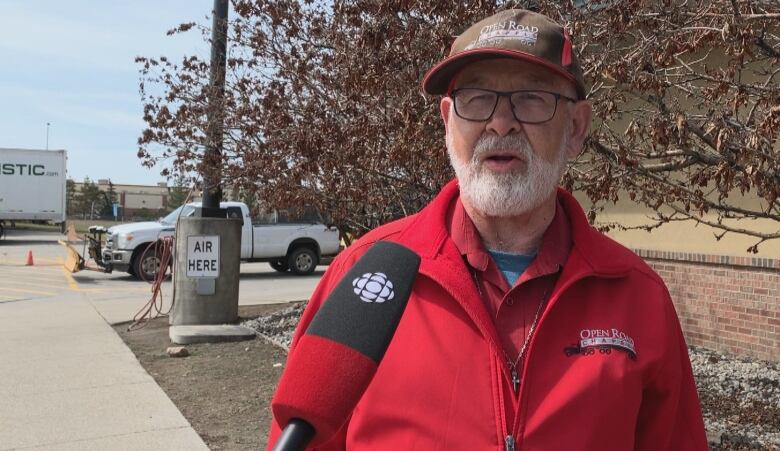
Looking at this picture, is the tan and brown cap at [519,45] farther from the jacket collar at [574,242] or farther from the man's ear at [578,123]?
the jacket collar at [574,242]

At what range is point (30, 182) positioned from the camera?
115 feet

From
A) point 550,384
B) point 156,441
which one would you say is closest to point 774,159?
point 550,384

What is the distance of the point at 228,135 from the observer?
1022 cm

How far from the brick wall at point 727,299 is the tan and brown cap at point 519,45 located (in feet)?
21.6

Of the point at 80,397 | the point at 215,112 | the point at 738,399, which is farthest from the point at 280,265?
the point at 738,399

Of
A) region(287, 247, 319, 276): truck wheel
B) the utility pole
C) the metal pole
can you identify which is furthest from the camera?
region(287, 247, 319, 276): truck wheel

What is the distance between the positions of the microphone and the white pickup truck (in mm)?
15258

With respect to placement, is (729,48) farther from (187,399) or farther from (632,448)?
(187,399)

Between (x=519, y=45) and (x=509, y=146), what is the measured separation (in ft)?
0.90

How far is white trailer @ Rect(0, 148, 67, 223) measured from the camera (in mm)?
34844

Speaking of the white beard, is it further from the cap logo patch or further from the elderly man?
the cap logo patch

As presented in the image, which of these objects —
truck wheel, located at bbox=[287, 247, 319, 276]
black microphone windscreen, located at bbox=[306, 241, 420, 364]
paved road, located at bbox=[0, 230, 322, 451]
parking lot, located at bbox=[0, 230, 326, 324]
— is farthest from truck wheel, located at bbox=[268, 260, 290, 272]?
black microphone windscreen, located at bbox=[306, 241, 420, 364]

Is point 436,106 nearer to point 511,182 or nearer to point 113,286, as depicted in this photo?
point 511,182

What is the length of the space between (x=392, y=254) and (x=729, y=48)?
3.74 metres
